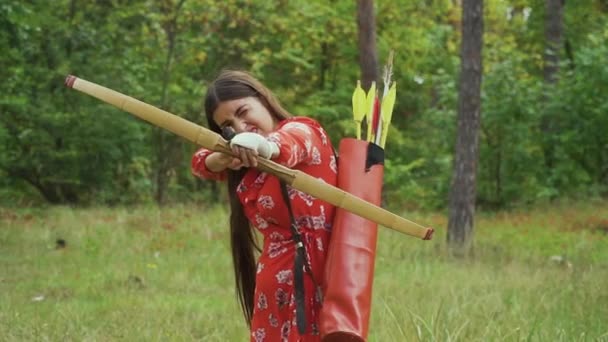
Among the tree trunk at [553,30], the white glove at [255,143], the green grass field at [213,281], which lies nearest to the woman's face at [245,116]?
the white glove at [255,143]

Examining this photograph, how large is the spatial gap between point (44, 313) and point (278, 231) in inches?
132

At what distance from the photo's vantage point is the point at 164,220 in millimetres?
11867

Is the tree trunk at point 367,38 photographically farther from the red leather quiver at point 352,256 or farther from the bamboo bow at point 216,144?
the bamboo bow at point 216,144

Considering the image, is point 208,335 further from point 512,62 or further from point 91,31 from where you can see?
point 512,62

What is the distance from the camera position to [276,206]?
9.61 ft

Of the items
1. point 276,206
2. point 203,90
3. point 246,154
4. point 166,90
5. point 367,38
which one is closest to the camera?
point 246,154

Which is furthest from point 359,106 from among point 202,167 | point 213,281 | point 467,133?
point 467,133

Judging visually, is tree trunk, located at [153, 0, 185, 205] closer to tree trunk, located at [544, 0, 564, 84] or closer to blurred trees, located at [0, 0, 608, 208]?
blurred trees, located at [0, 0, 608, 208]

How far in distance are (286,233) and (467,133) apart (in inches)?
305

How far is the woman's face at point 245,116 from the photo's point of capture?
9.61 feet

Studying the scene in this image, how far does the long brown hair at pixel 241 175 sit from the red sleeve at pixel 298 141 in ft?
0.55

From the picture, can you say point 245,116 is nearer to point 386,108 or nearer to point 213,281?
point 386,108

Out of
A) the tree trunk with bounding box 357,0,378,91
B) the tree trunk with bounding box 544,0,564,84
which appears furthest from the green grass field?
the tree trunk with bounding box 544,0,564,84

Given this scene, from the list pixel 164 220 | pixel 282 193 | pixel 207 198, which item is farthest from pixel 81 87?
pixel 207 198
